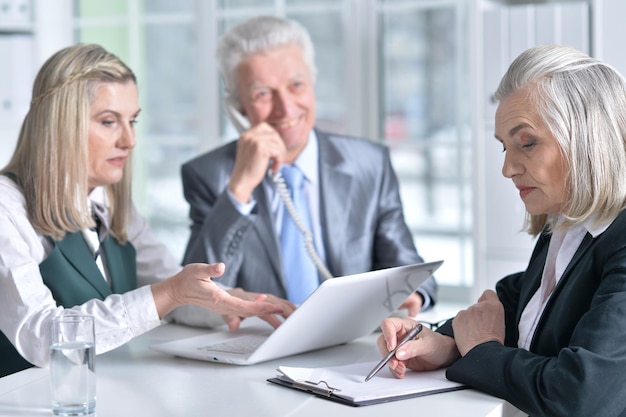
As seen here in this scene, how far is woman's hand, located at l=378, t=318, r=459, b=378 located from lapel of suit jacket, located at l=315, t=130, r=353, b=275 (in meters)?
1.01

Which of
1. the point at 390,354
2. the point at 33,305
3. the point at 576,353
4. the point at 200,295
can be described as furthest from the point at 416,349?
the point at 33,305

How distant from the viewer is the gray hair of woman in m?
2.84

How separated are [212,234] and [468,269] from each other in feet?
5.99

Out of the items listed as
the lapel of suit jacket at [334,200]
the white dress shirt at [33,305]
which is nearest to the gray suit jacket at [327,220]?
the lapel of suit jacket at [334,200]

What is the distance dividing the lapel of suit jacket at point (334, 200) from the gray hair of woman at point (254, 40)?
0.33 m

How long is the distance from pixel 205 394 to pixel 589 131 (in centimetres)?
80

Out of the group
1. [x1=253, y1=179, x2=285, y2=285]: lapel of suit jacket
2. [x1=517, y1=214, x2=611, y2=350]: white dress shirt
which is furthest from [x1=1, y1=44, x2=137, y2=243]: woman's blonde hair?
[x1=517, y1=214, x2=611, y2=350]: white dress shirt

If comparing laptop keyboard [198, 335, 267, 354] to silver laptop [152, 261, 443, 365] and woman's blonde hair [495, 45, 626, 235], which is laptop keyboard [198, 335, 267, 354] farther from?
woman's blonde hair [495, 45, 626, 235]

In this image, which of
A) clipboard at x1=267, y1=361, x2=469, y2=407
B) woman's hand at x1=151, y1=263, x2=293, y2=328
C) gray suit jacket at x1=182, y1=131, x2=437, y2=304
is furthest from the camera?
gray suit jacket at x1=182, y1=131, x2=437, y2=304

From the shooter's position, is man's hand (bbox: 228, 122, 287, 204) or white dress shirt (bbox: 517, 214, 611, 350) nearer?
white dress shirt (bbox: 517, 214, 611, 350)

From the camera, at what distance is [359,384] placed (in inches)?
61.3

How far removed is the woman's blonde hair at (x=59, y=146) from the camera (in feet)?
6.60

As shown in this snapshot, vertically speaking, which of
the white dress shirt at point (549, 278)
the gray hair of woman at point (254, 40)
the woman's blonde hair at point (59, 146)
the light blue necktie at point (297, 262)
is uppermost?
the gray hair of woman at point (254, 40)

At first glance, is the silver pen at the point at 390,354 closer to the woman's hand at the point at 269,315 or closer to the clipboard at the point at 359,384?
the clipboard at the point at 359,384
